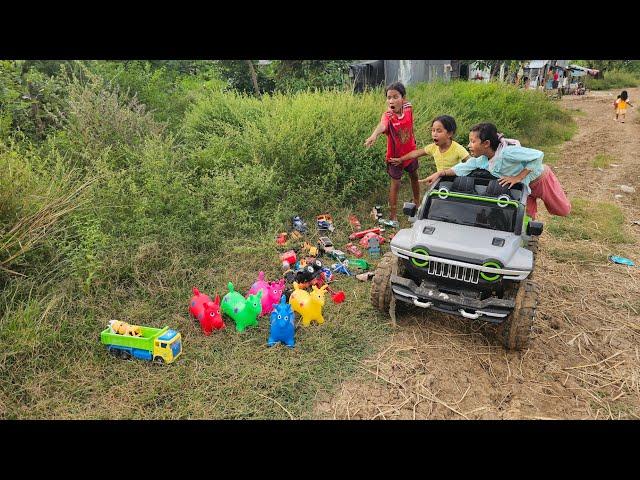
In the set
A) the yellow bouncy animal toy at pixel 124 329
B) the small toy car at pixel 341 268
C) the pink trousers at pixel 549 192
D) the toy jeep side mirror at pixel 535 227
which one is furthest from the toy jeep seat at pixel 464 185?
the yellow bouncy animal toy at pixel 124 329

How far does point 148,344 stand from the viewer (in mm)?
3605

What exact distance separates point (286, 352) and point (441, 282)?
4.91 feet

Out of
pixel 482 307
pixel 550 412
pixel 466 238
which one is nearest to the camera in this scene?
pixel 550 412

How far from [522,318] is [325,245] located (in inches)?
100

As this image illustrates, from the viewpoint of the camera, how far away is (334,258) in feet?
17.7

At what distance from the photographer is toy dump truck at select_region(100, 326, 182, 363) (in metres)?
3.60

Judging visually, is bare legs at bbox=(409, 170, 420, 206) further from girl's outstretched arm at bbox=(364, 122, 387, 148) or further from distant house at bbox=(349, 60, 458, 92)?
distant house at bbox=(349, 60, 458, 92)

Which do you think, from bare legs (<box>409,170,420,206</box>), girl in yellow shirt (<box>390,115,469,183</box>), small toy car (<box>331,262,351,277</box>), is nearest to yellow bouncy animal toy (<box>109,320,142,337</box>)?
small toy car (<box>331,262,351,277</box>)

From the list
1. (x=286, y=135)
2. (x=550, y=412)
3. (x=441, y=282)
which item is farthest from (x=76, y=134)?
(x=550, y=412)

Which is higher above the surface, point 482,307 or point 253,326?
point 482,307

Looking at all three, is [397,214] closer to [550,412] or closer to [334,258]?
[334,258]

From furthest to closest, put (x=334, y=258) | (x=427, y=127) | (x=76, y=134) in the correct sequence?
(x=427, y=127), (x=76, y=134), (x=334, y=258)

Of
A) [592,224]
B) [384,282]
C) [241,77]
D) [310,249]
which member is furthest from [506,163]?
[241,77]

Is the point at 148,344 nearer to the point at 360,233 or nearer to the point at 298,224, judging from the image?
the point at 298,224
